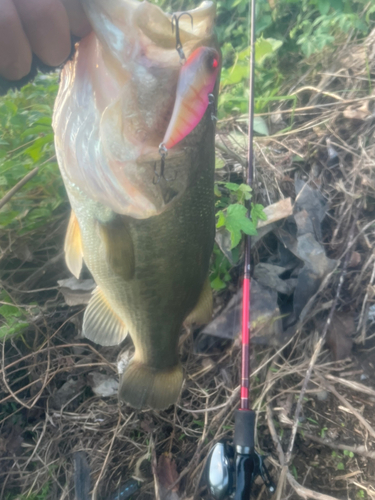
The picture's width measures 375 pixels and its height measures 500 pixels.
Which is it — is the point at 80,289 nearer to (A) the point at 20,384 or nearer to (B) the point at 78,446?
(A) the point at 20,384

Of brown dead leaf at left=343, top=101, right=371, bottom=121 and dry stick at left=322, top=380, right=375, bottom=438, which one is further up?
brown dead leaf at left=343, top=101, right=371, bottom=121

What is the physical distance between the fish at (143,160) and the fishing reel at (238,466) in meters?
0.38

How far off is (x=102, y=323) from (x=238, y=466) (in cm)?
92

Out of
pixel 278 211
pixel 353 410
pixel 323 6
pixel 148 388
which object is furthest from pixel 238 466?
pixel 323 6

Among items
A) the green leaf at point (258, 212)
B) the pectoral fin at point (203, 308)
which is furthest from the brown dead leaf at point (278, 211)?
the pectoral fin at point (203, 308)

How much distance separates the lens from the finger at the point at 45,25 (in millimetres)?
1005

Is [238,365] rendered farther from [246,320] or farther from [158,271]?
[158,271]

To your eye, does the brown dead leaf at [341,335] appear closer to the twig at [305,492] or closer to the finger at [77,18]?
the twig at [305,492]

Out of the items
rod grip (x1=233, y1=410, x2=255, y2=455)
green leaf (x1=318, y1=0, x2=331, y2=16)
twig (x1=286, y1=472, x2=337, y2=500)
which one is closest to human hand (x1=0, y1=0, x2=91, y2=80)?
rod grip (x1=233, y1=410, x2=255, y2=455)

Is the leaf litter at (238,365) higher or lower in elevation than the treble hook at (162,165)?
lower

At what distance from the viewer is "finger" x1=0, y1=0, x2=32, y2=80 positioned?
98cm

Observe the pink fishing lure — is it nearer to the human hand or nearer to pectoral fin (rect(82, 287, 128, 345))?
the human hand

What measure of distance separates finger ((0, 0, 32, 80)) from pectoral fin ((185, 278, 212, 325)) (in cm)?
117

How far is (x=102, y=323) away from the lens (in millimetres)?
1773
